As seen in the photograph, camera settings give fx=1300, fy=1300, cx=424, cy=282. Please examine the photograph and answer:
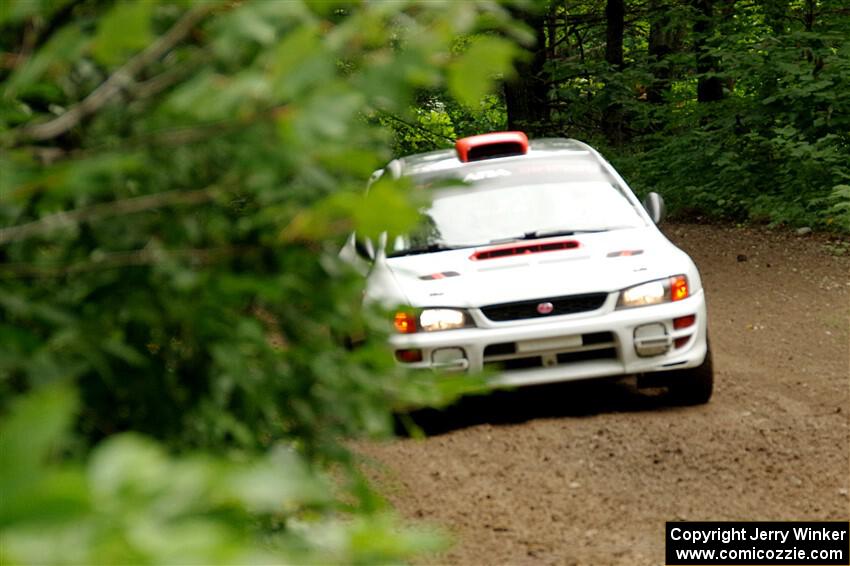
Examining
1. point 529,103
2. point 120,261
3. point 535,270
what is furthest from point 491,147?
point 529,103

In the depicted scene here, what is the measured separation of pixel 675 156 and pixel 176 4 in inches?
773

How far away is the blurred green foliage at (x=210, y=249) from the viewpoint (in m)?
1.49

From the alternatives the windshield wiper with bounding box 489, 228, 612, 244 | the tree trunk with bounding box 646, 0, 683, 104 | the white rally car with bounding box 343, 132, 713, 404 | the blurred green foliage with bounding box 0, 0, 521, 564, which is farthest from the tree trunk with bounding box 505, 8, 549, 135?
the blurred green foliage with bounding box 0, 0, 521, 564

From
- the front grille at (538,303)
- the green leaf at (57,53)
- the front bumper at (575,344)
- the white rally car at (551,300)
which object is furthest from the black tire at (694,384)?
the green leaf at (57,53)

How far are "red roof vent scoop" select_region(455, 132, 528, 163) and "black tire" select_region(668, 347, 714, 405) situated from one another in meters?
2.15

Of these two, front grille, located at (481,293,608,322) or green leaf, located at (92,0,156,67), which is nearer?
green leaf, located at (92,0,156,67)

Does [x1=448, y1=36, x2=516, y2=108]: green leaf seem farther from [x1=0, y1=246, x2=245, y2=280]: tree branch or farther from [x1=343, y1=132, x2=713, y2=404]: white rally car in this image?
[x1=343, y1=132, x2=713, y2=404]: white rally car

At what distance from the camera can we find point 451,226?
8555 mm

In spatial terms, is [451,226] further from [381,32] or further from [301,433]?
[381,32]

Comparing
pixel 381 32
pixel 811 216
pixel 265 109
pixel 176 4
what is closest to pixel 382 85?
pixel 265 109

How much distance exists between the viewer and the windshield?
8438mm

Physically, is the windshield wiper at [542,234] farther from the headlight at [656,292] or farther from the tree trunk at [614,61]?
the tree trunk at [614,61]

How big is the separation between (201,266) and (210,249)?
0.23 ft

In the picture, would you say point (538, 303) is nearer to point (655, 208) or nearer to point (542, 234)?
point (542, 234)
